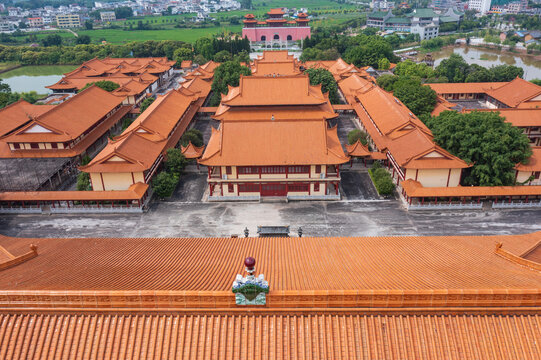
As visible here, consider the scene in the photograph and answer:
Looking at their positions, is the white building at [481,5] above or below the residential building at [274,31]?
above

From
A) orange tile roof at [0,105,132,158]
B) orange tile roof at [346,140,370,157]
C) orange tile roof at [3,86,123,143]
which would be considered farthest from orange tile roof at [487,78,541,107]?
orange tile roof at [0,105,132,158]

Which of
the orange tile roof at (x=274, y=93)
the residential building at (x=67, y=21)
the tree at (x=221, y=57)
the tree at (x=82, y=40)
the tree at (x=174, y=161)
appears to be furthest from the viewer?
the residential building at (x=67, y=21)

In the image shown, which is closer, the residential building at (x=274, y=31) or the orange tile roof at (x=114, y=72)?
the orange tile roof at (x=114, y=72)

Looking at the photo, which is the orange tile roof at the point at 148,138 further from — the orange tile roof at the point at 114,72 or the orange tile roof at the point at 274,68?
the orange tile roof at the point at 114,72

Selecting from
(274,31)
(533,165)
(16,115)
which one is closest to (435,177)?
(533,165)

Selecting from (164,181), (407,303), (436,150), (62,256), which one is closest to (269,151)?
(164,181)

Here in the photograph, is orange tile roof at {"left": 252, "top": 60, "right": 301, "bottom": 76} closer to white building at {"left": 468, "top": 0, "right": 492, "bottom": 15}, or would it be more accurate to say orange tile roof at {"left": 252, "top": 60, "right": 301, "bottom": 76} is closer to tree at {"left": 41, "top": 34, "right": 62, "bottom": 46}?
tree at {"left": 41, "top": 34, "right": 62, "bottom": 46}

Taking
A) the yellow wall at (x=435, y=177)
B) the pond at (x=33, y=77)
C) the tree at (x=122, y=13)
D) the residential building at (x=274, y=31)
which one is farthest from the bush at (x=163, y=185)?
the tree at (x=122, y=13)

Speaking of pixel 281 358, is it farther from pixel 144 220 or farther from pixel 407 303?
pixel 144 220
